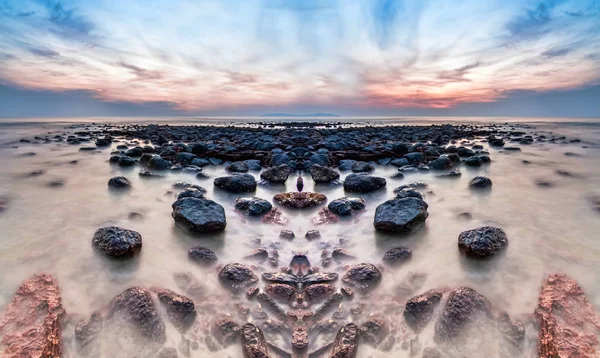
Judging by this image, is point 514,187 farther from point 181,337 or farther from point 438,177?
point 181,337

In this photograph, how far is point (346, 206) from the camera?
5020mm

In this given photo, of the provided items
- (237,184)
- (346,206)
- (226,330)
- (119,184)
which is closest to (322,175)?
Result: (237,184)

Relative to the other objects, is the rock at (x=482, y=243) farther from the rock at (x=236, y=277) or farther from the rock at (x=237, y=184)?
the rock at (x=237, y=184)

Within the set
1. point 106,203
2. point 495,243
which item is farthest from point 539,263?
point 106,203

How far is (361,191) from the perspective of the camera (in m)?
6.30

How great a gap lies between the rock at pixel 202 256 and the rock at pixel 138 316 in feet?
2.63


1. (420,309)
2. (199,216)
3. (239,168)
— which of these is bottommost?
(239,168)

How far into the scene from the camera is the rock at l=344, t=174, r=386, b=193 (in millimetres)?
6316

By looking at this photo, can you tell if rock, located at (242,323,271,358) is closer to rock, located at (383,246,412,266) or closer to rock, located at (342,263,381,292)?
rock, located at (342,263,381,292)

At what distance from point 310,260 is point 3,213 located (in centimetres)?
464

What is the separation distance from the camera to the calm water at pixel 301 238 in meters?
3.01

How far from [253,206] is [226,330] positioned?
2637 millimetres

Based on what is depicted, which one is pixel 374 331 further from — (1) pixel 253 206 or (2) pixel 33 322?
(1) pixel 253 206

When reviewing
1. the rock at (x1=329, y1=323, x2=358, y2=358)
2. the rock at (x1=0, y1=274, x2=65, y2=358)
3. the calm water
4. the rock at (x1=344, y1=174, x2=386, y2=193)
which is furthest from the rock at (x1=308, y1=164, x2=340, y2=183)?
the rock at (x1=0, y1=274, x2=65, y2=358)
